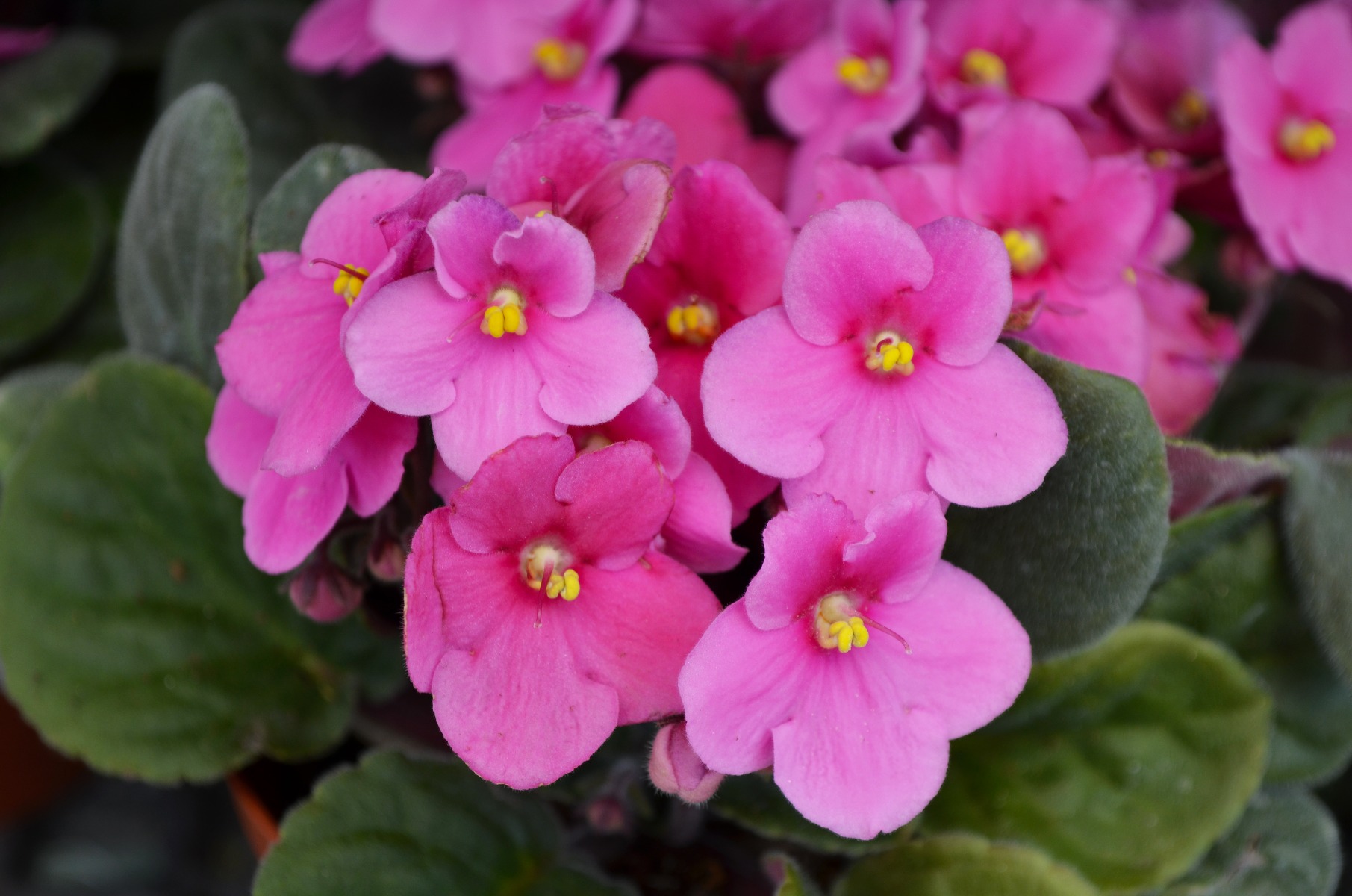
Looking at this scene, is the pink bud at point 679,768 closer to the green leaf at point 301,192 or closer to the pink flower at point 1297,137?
the green leaf at point 301,192

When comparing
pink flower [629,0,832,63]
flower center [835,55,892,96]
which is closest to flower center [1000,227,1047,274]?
flower center [835,55,892,96]

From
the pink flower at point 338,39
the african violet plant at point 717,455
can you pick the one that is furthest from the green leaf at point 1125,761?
the pink flower at point 338,39

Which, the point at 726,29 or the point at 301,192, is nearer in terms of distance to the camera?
the point at 301,192

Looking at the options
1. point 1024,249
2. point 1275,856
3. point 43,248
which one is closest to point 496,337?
point 1024,249

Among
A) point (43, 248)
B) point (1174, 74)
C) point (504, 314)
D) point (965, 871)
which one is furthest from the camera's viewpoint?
point (43, 248)

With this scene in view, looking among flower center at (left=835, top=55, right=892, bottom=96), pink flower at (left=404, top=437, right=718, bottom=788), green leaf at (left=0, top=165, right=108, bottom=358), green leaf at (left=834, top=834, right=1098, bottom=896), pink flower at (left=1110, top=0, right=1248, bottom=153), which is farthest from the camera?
green leaf at (left=0, top=165, right=108, bottom=358)

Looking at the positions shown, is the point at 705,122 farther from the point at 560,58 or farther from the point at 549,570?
the point at 549,570

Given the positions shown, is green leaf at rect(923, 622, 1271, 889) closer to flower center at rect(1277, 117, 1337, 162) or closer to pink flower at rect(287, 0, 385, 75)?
flower center at rect(1277, 117, 1337, 162)
